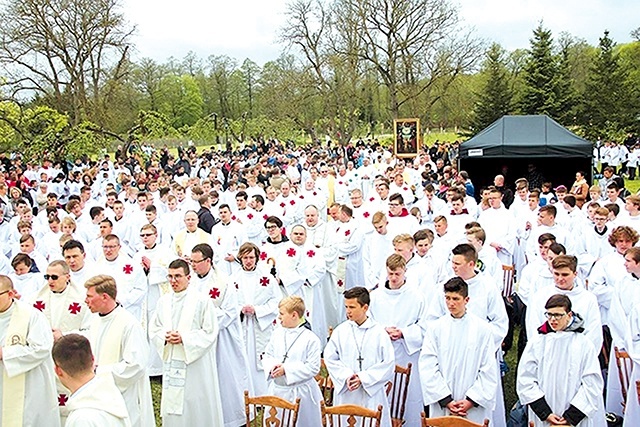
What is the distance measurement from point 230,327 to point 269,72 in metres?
38.8

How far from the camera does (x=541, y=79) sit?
34.2 metres

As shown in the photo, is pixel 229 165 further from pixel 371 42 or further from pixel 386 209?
pixel 371 42

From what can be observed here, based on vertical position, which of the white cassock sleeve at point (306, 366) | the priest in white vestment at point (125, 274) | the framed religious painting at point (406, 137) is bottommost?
the white cassock sleeve at point (306, 366)

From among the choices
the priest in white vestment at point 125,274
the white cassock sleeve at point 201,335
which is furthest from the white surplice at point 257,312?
the priest in white vestment at point 125,274

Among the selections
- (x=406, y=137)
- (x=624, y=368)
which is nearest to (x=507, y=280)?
(x=624, y=368)

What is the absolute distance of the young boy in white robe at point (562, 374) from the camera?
495 cm

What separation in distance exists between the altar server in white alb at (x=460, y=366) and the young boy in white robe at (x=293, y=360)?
100 cm

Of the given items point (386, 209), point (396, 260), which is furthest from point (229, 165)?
point (396, 260)

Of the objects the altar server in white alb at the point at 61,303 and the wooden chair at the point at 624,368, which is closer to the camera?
the wooden chair at the point at 624,368

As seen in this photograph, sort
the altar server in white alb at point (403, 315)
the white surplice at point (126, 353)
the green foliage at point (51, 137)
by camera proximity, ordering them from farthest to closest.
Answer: the green foliage at point (51, 137)
the altar server in white alb at point (403, 315)
the white surplice at point (126, 353)

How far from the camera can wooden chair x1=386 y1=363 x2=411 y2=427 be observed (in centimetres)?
559

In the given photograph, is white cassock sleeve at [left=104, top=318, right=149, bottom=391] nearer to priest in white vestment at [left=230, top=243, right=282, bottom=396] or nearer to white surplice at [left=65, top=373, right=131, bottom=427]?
white surplice at [left=65, top=373, right=131, bottom=427]

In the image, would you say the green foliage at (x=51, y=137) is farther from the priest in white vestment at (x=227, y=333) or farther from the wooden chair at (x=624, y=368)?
the wooden chair at (x=624, y=368)

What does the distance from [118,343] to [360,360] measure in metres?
2.06
